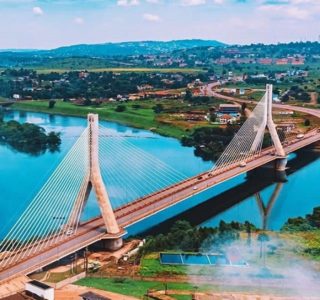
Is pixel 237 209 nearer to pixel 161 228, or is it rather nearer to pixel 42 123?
pixel 161 228

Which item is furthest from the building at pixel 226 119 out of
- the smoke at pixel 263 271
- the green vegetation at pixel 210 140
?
the smoke at pixel 263 271

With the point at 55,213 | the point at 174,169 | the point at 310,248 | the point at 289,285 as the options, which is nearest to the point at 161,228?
the point at 55,213

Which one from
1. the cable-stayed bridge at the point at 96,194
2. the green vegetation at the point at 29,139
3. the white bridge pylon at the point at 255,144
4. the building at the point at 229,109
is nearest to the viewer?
the cable-stayed bridge at the point at 96,194

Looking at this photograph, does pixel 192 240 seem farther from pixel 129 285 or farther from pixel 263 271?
pixel 129 285

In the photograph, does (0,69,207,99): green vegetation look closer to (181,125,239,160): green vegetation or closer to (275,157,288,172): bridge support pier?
(181,125,239,160): green vegetation

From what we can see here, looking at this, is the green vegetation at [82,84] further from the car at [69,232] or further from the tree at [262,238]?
the car at [69,232]

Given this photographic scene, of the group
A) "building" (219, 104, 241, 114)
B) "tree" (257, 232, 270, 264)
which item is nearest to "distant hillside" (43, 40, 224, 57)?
"building" (219, 104, 241, 114)
